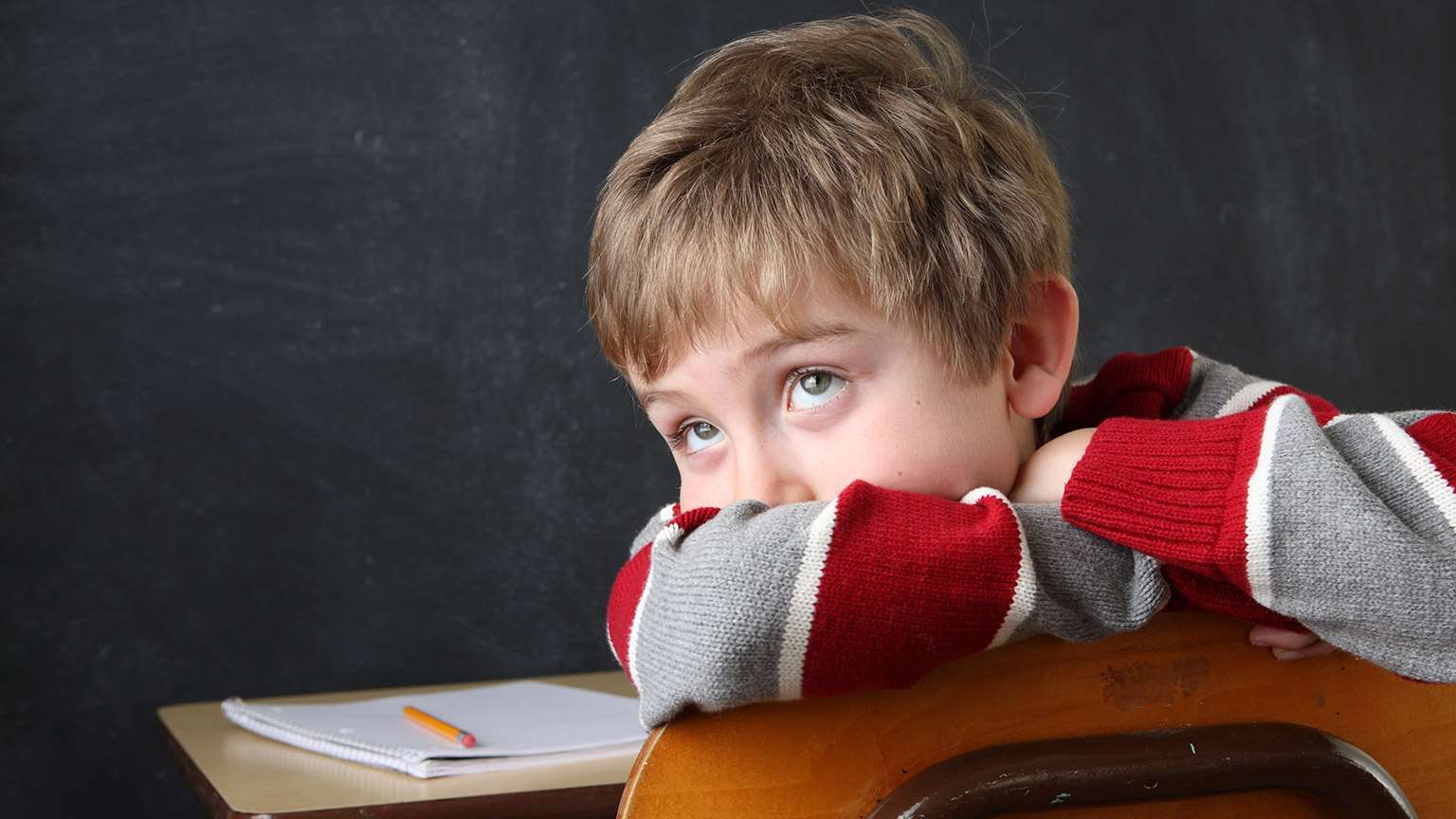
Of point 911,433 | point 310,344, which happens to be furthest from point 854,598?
point 310,344

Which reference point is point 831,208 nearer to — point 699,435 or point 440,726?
point 699,435

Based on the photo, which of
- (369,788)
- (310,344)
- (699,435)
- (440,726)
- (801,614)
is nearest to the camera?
(801,614)

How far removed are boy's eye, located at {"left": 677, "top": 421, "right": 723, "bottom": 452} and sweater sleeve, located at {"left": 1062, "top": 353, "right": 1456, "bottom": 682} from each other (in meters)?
0.29

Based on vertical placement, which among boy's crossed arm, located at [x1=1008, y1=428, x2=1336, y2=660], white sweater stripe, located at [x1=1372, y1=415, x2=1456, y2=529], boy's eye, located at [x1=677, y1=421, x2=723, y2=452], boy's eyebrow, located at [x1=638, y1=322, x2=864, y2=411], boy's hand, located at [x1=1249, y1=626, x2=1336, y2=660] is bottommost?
boy's hand, located at [x1=1249, y1=626, x2=1336, y2=660]

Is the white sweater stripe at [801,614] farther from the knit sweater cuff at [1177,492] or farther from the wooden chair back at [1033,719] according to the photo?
the knit sweater cuff at [1177,492]

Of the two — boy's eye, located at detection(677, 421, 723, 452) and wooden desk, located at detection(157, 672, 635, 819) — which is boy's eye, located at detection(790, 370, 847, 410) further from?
wooden desk, located at detection(157, 672, 635, 819)

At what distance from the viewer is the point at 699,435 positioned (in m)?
0.80

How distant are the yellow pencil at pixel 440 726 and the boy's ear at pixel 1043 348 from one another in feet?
1.85

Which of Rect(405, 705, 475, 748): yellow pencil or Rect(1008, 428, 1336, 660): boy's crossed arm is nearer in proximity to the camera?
Rect(1008, 428, 1336, 660): boy's crossed arm

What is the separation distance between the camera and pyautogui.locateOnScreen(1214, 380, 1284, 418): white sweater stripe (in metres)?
0.75

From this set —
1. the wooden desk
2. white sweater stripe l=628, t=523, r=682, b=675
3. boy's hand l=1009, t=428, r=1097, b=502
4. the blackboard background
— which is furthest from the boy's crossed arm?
the blackboard background

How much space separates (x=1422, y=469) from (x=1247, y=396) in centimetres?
23

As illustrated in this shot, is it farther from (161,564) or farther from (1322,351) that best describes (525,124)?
(1322,351)

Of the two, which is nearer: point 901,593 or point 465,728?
point 901,593
